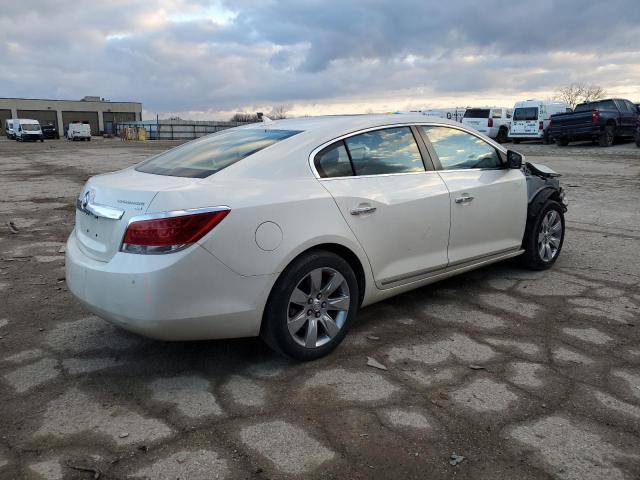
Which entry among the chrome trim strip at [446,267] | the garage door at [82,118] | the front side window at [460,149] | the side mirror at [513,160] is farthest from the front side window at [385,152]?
the garage door at [82,118]

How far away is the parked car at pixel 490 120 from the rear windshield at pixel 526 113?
1370 mm

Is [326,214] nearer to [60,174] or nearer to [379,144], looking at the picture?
[379,144]

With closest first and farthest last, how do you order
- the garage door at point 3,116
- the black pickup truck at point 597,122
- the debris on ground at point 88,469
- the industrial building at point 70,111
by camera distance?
the debris on ground at point 88,469
the black pickup truck at point 597,122
the garage door at point 3,116
the industrial building at point 70,111

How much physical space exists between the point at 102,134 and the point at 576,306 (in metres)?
89.0

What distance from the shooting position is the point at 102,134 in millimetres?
→ 84312

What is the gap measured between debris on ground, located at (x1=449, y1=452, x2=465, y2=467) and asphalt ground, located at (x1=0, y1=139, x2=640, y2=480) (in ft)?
0.03

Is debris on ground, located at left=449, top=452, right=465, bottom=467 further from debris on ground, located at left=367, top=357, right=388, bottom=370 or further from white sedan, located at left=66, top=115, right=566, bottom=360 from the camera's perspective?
white sedan, located at left=66, top=115, right=566, bottom=360

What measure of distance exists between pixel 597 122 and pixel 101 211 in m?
21.9

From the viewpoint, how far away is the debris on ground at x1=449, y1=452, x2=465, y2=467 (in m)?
2.47

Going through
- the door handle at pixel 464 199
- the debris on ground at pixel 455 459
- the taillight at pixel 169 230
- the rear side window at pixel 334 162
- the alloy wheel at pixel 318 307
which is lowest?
the debris on ground at pixel 455 459

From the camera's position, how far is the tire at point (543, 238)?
203 inches

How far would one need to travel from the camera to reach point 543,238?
5328mm

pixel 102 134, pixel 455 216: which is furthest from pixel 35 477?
pixel 102 134

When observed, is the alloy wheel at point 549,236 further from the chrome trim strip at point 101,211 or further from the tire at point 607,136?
the tire at point 607,136
